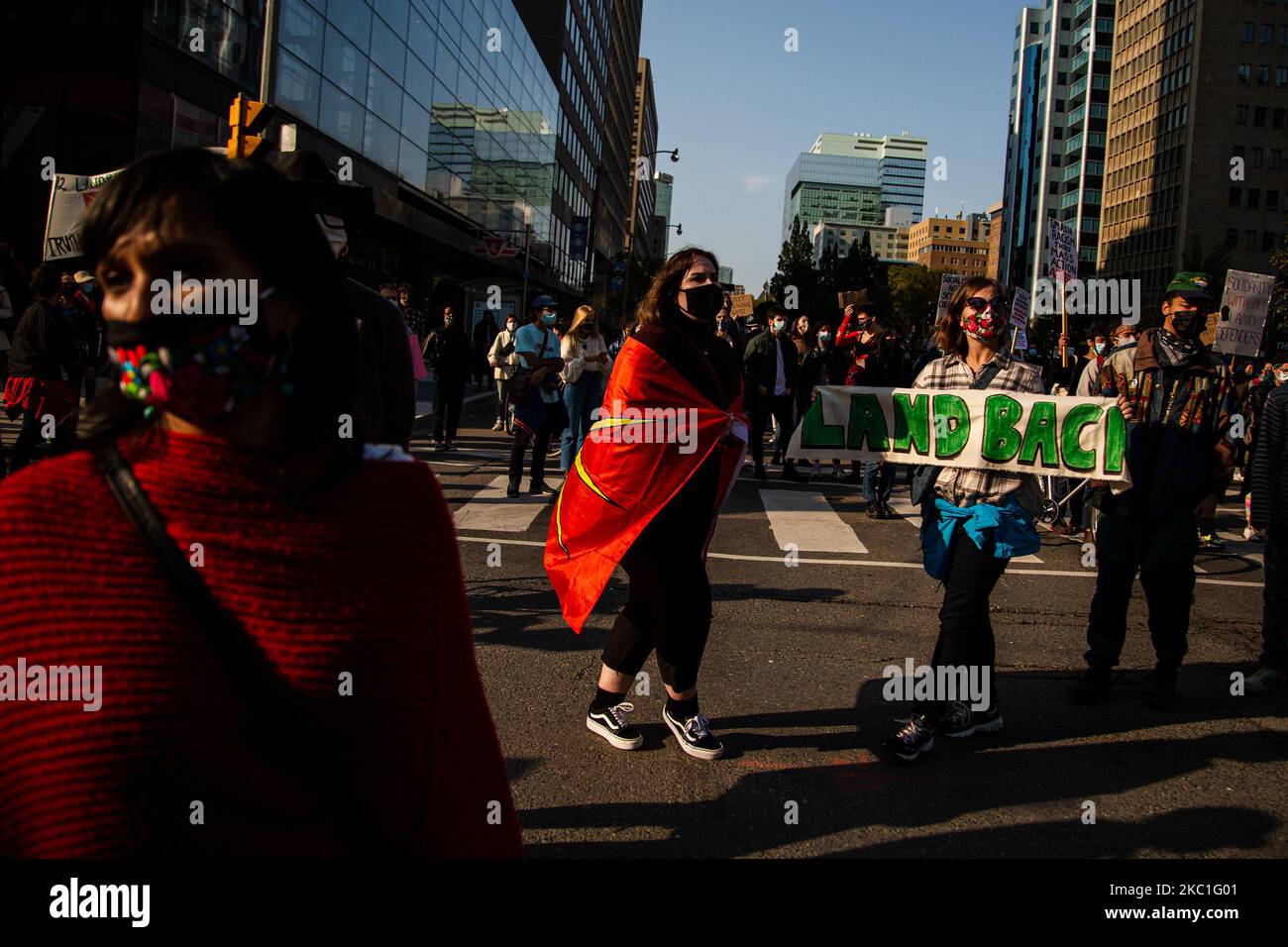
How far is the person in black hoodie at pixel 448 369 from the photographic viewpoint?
13705mm

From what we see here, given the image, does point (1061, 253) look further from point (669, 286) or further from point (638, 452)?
point (638, 452)

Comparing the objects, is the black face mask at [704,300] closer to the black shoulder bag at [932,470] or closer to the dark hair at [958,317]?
the dark hair at [958,317]

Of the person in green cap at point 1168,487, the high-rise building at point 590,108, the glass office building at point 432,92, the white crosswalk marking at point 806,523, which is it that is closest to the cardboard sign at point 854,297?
the white crosswalk marking at point 806,523

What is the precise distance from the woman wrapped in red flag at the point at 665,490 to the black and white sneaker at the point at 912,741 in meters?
0.71

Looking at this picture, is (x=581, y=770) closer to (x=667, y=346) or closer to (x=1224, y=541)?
(x=667, y=346)

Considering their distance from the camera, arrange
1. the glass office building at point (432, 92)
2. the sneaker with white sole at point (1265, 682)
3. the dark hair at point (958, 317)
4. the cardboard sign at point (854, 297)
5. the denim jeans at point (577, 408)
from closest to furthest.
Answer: the dark hair at point (958, 317), the sneaker with white sole at point (1265, 682), the denim jeans at point (577, 408), the cardboard sign at point (854, 297), the glass office building at point (432, 92)

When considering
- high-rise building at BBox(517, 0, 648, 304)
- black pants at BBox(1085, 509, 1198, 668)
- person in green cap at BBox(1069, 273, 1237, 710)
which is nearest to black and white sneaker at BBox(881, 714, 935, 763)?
person in green cap at BBox(1069, 273, 1237, 710)

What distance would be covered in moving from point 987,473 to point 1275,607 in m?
2.37

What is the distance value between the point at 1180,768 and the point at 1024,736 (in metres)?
0.62

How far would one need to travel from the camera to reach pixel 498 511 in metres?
9.51

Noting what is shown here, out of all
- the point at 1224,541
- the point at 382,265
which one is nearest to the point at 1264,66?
the point at 382,265

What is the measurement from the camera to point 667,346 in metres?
4.28

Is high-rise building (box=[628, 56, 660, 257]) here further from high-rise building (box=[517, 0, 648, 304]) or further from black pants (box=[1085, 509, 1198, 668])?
black pants (box=[1085, 509, 1198, 668])

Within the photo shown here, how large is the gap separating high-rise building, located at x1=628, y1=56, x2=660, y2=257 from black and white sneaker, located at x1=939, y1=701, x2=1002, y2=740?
118468mm
